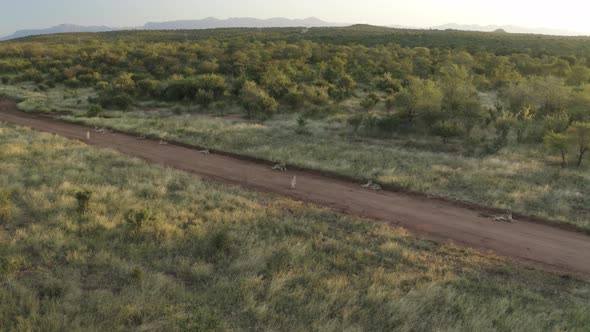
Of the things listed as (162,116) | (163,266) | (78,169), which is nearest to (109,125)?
(162,116)

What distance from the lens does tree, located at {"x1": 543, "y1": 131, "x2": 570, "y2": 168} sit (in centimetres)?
1798

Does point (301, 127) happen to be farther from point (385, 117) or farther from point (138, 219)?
point (138, 219)

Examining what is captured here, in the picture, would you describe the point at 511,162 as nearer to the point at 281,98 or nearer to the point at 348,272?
the point at 348,272

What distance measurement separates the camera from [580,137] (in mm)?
17953

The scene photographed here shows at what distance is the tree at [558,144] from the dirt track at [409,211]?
7.93m

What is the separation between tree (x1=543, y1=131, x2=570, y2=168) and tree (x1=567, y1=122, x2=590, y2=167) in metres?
0.30

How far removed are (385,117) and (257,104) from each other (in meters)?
9.58

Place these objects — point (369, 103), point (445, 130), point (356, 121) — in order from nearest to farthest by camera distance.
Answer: point (445, 130) < point (356, 121) < point (369, 103)

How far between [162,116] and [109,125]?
5.47 metres

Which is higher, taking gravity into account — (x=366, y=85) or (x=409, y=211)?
(x=366, y=85)

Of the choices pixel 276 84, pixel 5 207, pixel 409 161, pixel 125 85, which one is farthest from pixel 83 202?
pixel 125 85

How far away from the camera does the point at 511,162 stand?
18359 millimetres

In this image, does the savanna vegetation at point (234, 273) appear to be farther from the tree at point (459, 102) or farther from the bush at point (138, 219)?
the tree at point (459, 102)

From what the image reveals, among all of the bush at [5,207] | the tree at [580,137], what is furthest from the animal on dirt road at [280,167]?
the tree at [580,137]
